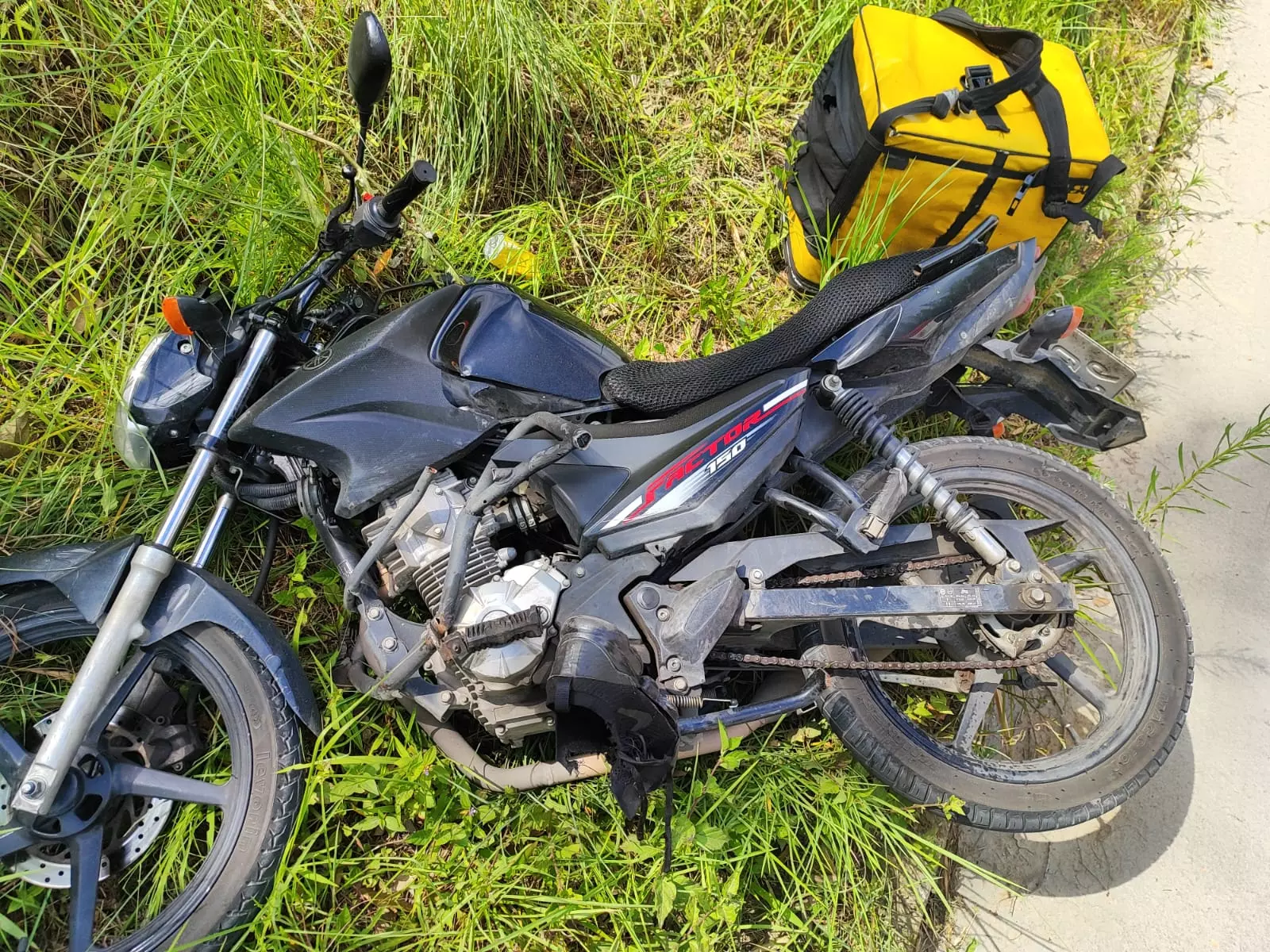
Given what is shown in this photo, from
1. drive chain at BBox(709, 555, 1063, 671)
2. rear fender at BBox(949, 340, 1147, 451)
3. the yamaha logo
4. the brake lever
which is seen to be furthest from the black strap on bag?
the yamaha logo

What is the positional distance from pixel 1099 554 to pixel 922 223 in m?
1.14

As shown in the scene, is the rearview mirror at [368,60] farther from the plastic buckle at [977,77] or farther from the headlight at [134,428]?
the plastic buckle at [977,77]

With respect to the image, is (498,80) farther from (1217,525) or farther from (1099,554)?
(1217,525)

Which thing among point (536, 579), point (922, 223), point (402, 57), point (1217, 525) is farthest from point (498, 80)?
point (1217, 525)

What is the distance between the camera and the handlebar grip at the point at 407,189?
1524 mm

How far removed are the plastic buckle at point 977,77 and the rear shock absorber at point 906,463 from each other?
112 centimetres

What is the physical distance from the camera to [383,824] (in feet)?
6.36

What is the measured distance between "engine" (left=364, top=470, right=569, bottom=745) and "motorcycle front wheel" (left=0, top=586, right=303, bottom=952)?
42 centimetres

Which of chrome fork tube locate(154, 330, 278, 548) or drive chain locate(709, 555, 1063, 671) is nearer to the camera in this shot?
chrome fork tube locate(154, 330, 278, 548)

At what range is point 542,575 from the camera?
175 centimetres

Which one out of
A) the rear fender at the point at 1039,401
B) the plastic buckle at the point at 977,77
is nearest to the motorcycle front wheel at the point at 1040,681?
the rear fender at the point at 1039,401

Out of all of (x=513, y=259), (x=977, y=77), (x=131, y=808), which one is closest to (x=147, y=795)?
→ (x=131, y=808)

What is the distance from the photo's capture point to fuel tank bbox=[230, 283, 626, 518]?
5.66 ft

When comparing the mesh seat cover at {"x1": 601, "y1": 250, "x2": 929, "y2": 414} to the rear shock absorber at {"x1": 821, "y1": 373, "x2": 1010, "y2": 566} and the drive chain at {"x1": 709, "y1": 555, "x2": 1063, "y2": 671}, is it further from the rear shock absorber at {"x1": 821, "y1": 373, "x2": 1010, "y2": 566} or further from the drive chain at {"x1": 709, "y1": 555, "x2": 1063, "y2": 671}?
the drive chain at {"x1": 709, "y1": 555, "x2": 1063, "y2": 671}
